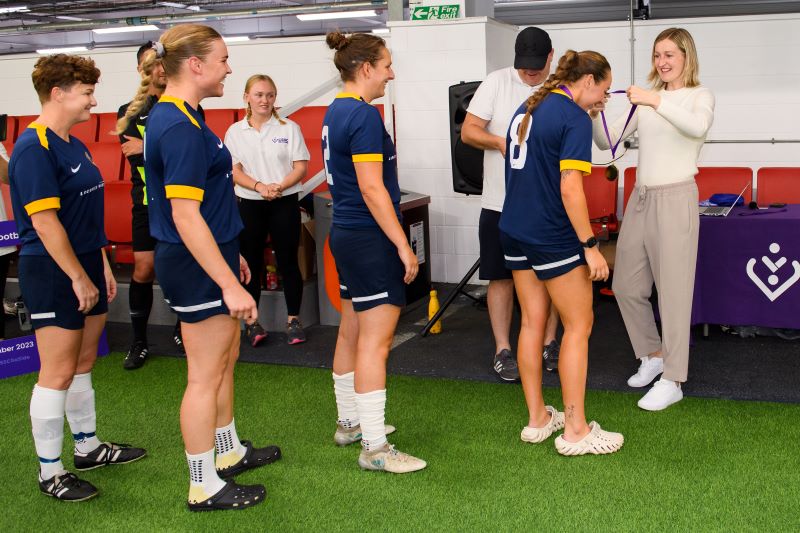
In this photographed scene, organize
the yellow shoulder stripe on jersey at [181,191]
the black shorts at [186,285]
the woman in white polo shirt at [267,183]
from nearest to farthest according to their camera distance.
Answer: the yellow shoulder stripe on jersey at [181,191] < the black shorts at [186,285] < the woman in white polo shirt at [267,183]

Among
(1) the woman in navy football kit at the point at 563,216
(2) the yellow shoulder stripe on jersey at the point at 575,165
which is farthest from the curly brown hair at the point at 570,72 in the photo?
(2) the yellow shoulder stripe on jersey at the point at 575,165

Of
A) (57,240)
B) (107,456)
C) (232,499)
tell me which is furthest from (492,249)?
(57,240)

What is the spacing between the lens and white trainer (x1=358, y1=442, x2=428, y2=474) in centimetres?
299

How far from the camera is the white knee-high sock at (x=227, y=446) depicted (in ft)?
9.93

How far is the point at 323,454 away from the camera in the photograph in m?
3.22

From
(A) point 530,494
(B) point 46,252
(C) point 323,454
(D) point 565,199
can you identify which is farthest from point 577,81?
(B) point 46,252

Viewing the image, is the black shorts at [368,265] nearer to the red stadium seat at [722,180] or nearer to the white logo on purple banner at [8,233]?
the white logo on purple banner at [8,233]

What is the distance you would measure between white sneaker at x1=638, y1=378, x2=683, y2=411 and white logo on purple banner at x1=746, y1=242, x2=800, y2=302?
1.04 meters

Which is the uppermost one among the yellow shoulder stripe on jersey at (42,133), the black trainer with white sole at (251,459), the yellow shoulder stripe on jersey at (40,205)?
the yellow shoulder stripe on jersey at (42,133)

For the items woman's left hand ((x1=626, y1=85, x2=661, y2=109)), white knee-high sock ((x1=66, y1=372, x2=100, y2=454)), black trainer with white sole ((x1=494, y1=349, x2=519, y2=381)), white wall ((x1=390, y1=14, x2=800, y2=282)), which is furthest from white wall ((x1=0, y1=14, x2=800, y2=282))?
white knee-high sock ((x1=66, y1=372, x2=100, y2=454))

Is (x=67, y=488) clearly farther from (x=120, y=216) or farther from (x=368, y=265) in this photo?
(x=120, y=216)

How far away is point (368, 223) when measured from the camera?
2844 mm

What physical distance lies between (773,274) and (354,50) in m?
2.66

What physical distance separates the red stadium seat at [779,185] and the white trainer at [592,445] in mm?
2858
